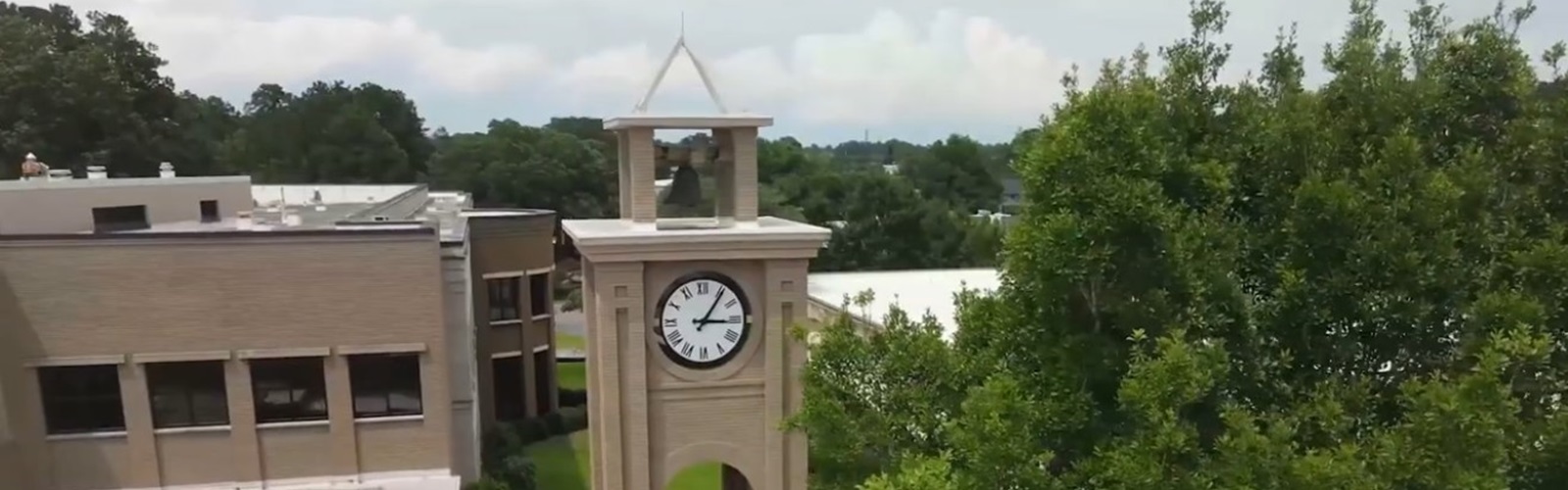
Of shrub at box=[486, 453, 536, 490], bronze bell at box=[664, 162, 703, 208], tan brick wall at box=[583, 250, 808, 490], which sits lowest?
shrub at box=[486, 453, 536, 490]

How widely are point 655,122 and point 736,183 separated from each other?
3.53ft

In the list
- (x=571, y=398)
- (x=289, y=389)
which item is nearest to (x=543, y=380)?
(x=571, y=398)

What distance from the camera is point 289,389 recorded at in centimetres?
1434

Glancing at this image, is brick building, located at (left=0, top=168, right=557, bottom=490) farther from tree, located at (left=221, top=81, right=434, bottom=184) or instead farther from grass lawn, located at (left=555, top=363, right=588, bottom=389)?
tree, located at (left=221, top=81, right=434, bottom=184)

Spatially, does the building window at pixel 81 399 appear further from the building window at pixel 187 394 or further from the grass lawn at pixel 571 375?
the grass lawn at pixel 571 375

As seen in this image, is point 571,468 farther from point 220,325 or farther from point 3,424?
point 3,424

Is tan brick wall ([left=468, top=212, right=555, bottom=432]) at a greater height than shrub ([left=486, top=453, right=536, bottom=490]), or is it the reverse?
tan brick wall ([left=468, top=212, right=555, bottom=432])

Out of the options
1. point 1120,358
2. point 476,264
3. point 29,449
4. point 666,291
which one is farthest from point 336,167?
point 1120,358

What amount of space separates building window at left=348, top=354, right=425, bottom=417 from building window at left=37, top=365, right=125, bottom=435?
300 cm

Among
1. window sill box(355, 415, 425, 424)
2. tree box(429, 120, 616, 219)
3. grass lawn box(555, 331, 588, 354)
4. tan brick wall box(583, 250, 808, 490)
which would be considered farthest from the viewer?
tree box(429, 120, 616, 219)

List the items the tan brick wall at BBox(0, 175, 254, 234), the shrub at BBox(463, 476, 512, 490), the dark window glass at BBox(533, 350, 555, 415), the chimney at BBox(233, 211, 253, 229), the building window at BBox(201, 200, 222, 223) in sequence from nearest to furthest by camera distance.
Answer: the shrub at BBox(463, 476, 512, 490)
the tan brick wall at BBox(0, 175, 254, 234)
the chimney at BBox(233, 211, 253, 229)
the building window at BBox(201, 200, 222, 223)
the dark window glass at BBox(533, 350, 555, 415)

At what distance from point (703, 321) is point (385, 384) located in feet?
21.3

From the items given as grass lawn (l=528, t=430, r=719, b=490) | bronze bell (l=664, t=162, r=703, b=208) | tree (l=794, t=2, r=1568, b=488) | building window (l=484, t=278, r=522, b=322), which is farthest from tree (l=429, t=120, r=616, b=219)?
tree (l=794, t=2, r=1568, b=488)

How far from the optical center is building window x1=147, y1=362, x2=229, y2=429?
1389 centimetres
